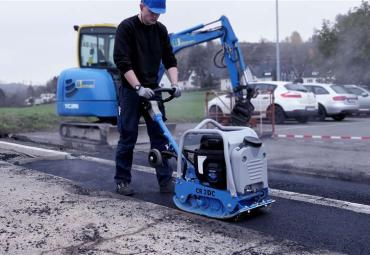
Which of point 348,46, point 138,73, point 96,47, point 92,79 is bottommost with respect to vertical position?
point 138,73

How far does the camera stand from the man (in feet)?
17.5

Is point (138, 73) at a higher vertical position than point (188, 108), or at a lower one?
higher

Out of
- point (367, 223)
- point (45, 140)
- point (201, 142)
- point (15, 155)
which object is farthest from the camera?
point (45, 140)

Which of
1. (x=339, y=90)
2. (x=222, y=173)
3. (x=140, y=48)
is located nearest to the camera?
(x=222, y=173)

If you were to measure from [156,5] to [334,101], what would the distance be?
1584 centimetres

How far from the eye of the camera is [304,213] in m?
4.78

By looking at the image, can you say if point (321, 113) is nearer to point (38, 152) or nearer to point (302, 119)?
point (302, 119)

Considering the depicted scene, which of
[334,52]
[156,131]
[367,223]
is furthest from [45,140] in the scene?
[334,52]

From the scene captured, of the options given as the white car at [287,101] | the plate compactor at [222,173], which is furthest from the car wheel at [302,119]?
the plate compactor at [222,173]

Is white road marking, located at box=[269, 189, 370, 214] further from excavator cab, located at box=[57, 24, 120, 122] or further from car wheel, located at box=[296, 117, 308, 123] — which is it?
car wheel, located at box=[296, 117, 308, 123]

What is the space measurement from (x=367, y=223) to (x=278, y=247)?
3.70 ft

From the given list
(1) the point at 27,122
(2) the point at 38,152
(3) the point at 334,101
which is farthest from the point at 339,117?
(2) the point at 38,152

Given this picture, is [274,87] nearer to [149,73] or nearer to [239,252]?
[149,73]

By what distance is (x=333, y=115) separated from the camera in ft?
66.5
